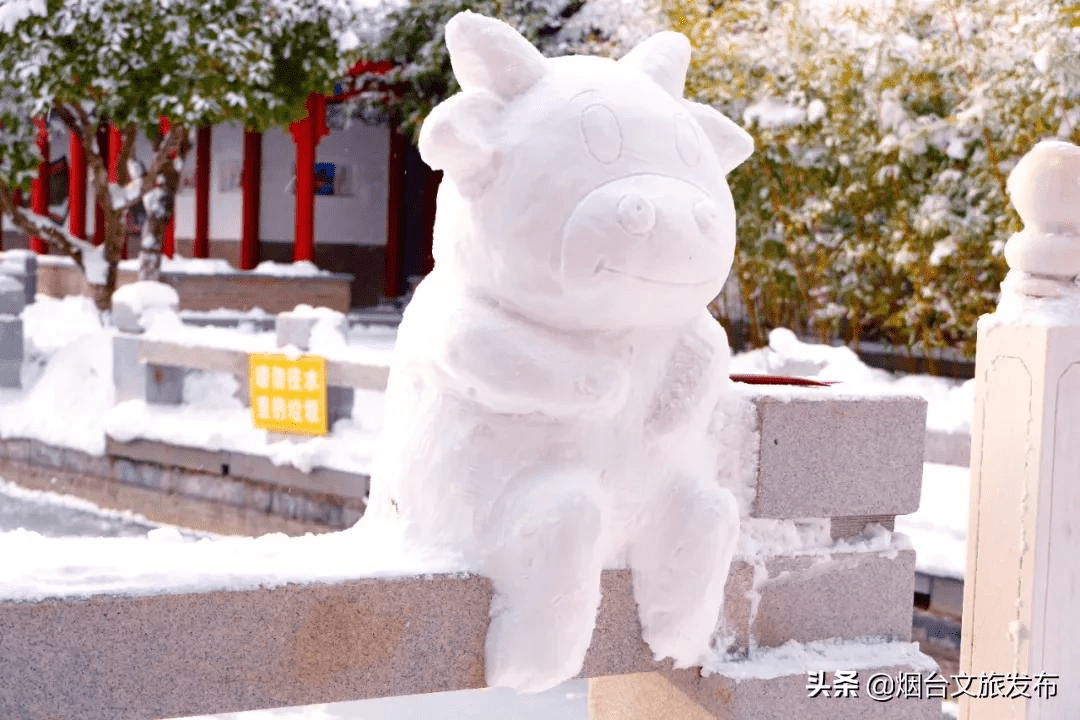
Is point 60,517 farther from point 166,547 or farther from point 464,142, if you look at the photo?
point 464,142

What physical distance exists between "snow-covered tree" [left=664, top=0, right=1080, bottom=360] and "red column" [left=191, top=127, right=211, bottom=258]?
728 cm

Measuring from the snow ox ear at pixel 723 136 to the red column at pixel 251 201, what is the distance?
523 inches

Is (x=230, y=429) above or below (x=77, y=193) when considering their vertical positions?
below

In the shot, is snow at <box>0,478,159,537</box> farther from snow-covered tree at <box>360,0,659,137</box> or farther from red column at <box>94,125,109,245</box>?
red column at <box>94,125,109,245</box>

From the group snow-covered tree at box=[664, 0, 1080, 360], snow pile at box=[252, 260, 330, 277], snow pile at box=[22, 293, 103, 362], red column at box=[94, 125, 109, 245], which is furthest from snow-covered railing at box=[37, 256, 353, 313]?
snow-covered tree at box=[664, 0, 1080, 360]

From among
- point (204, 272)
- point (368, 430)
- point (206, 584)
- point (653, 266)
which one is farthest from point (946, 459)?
point (204, 272)

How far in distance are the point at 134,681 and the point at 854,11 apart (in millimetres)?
8206

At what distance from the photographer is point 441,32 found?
13.0 m

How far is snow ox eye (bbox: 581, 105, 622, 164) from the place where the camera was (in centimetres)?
229

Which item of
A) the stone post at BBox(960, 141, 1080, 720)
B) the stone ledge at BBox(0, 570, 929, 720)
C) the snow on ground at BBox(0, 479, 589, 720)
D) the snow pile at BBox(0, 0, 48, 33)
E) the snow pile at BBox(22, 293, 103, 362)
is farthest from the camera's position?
the snow pile at BBox(22, 293, 103, 362)

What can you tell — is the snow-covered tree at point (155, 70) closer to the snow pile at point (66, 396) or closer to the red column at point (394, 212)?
the snow pile at point (66, 396)

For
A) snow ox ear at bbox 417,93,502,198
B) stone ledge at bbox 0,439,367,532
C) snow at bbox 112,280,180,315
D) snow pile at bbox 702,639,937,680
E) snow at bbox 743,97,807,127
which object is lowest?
stone ledge at bbox 0,439,367,532

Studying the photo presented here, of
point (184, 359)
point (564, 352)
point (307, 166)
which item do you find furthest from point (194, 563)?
point (307, 166)

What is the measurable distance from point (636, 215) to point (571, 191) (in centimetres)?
12
